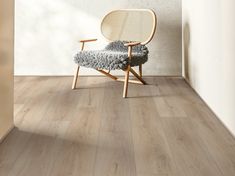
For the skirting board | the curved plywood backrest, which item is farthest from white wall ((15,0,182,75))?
the skirting board

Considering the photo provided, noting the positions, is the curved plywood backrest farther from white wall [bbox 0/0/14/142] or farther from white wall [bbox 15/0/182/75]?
white wall [bbox 0/0/14/142]

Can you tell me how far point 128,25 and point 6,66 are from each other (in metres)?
2.20

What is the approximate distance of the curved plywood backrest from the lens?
4.48 meters

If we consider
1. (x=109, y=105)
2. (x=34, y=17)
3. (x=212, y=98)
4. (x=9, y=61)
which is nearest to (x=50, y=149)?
(x=9, y=61)

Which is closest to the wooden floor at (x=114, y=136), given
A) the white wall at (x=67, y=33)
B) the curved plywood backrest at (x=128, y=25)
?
the curved plywood backrest at (x=128, y=25)

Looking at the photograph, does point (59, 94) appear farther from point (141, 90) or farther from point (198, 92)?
point (198, 92)

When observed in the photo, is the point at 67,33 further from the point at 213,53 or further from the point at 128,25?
the point at 213,53

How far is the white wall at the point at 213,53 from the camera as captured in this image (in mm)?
2743

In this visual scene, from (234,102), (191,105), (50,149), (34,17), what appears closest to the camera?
(50,149)

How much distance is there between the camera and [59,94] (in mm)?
3982

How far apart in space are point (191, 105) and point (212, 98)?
274mm

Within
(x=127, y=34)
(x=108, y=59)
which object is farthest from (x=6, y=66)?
(x=127, y=34)

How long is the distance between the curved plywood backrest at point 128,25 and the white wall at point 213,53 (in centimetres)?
46

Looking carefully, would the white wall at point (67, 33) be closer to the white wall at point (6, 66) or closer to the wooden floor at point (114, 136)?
the wooden floor at point (114, 136)
